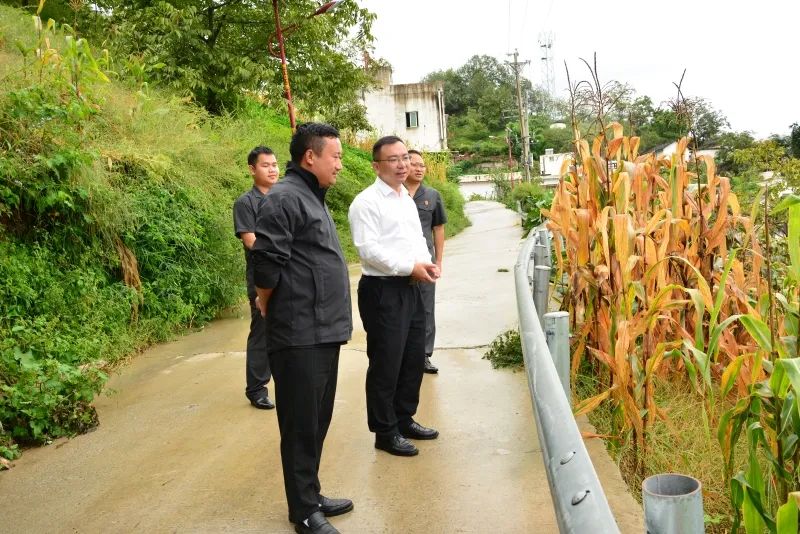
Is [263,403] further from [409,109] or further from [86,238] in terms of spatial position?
[409,109]

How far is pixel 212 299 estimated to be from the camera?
324 inches

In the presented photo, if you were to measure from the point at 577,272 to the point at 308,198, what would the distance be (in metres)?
1.64

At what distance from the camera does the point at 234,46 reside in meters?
15.3

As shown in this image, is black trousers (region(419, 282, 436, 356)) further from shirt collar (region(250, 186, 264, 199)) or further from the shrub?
shirt collar (region(250, 186, 264, 199))

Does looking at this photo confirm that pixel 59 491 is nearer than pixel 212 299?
Yes

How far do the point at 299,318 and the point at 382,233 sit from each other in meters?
1.04

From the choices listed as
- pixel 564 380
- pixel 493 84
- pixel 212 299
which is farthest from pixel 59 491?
pixel 493 84

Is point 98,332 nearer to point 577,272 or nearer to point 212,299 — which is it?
point 212,299

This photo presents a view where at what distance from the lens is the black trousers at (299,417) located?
323cm

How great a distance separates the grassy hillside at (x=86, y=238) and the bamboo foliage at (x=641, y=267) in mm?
3215

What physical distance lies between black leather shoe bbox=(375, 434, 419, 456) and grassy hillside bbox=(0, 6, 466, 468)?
79.0 inches

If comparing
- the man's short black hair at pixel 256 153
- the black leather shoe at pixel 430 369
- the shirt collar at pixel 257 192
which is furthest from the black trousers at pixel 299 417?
Answer: the black leather shoe at pixel 430 369

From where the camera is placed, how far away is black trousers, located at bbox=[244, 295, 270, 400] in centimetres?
516

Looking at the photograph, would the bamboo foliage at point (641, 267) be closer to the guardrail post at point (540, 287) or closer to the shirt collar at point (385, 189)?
the guardrail post at point (540, 287)
